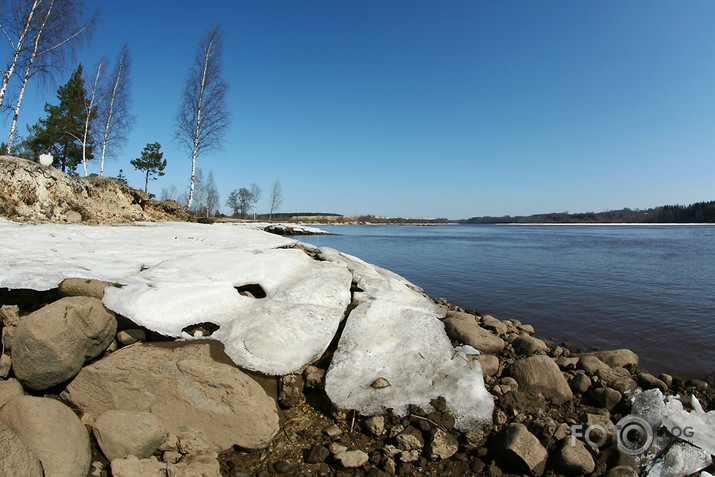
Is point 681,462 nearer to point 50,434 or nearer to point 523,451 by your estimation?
point 523,451

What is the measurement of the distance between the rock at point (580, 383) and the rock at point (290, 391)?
332cm

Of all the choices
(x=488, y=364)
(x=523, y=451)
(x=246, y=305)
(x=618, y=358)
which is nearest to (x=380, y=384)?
(x=523, y=451)

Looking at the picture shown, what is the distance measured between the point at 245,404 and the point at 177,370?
0.78 m

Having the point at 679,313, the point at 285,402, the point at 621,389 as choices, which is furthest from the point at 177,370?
the point at 679,313

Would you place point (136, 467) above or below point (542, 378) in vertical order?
below

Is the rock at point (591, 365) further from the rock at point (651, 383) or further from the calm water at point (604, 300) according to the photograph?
the calm water at point (604, 300)

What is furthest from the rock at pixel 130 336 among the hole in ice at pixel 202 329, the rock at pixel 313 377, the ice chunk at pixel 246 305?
the rock at pixel 313 377

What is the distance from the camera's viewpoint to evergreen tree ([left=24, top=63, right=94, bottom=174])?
22.3 m

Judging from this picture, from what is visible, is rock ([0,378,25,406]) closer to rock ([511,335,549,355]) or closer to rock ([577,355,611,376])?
rock ([511,335,549,355])

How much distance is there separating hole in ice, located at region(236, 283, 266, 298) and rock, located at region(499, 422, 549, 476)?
11.8 ft

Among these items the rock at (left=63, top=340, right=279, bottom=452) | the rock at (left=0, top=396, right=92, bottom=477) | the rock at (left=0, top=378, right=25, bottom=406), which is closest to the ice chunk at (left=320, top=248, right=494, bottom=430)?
the rock at (left=63, top=340, right=279, bottom=452)

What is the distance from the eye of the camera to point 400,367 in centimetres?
394

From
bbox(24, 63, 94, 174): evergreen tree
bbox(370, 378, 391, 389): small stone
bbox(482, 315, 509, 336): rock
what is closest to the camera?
bbox(370, 378, 391, 389): small stone

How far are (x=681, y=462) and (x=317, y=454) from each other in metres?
3.17
